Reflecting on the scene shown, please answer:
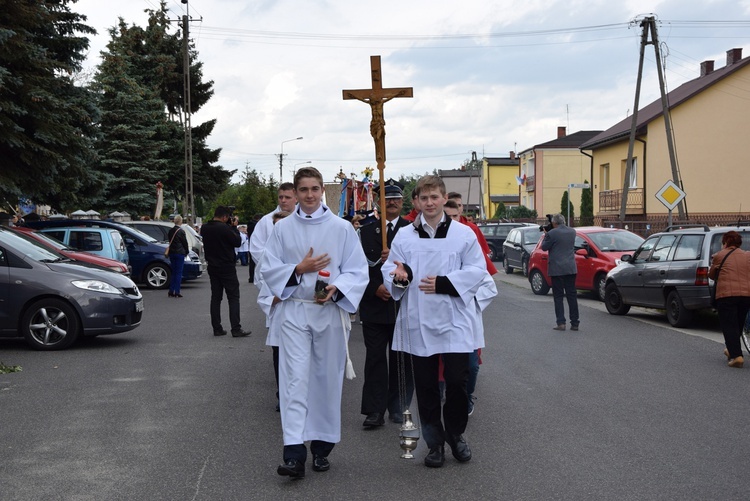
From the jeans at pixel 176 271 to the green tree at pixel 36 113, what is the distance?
333 cm

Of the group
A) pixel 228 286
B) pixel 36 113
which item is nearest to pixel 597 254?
pixel 228 286

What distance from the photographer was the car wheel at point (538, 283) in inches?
819

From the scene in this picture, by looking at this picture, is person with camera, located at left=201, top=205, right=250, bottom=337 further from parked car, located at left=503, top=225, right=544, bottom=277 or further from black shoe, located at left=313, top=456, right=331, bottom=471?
parked car, located at left=503, top=225, right=544, bottom=277

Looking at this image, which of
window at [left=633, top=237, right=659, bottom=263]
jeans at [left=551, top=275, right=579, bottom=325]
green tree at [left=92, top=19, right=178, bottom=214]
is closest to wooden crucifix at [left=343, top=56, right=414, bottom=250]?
jeans at [left=551, top=275, right=579, bottom=325]

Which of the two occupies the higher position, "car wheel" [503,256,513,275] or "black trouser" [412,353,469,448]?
"black trouser" [412,353,469,448]

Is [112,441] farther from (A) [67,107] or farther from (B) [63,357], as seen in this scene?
(A) [67,107]

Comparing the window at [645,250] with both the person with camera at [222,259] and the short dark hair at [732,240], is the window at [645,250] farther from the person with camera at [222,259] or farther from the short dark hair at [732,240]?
the person with camera at [222,259]

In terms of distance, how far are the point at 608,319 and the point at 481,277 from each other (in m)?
10.3

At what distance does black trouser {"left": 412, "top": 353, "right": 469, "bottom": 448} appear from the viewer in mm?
5566

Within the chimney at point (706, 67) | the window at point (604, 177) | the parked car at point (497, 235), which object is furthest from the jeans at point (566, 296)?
the chimney at point (706, 67)

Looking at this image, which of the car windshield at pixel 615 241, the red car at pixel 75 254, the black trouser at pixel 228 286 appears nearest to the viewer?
the black trouser at pixel 228 286

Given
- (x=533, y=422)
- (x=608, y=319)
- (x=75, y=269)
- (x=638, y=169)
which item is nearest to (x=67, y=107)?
(x=75, y=269)

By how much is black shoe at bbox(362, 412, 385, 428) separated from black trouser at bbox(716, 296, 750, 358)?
502 centimetres

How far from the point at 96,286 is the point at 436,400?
22.8 ft
